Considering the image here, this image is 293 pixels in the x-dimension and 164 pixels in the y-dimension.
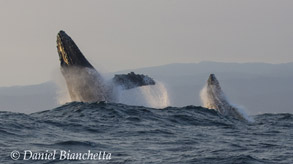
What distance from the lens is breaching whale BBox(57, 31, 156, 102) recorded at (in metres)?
24.8

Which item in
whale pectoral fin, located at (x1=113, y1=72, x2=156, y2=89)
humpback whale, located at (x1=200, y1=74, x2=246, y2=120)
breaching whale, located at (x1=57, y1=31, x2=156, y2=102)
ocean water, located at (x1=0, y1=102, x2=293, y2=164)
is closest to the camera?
ocean water, located at (x1=0, y1=102, x2=293, y2=164)

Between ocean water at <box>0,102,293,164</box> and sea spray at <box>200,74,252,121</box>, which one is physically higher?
sea spray at <box>200,74,252,121</box>

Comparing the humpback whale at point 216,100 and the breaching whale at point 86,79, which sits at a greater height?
the breaching whale at point 86,79

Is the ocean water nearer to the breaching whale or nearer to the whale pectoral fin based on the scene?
the breaching whale

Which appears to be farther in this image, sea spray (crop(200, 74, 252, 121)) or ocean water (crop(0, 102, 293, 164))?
sea spray (crop(200, 74, 252, 121))

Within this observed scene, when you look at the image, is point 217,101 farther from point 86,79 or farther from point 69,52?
point 69,52

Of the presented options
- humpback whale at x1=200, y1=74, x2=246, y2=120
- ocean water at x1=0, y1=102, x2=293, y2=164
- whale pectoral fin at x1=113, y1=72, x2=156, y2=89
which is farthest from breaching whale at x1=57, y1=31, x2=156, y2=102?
humpback whale at x1=200, y1=74, x2=246, y2=120

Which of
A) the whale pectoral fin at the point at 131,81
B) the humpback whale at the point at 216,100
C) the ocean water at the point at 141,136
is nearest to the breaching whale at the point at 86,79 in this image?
the whale pectoral fin at the point at 131,81

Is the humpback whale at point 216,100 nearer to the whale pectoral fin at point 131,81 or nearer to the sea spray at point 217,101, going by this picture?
the sea spray at point 217,101

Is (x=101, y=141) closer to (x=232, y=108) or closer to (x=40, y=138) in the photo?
(x=40, y=138)

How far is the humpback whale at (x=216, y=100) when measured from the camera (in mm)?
25078

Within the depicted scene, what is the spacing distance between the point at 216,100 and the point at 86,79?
6470 millimetres

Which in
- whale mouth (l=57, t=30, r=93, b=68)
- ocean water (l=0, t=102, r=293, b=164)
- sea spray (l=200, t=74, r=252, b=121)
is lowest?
ocean water (l=0, t=102, r=293, b=164)

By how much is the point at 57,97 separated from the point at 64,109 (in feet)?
11.2
